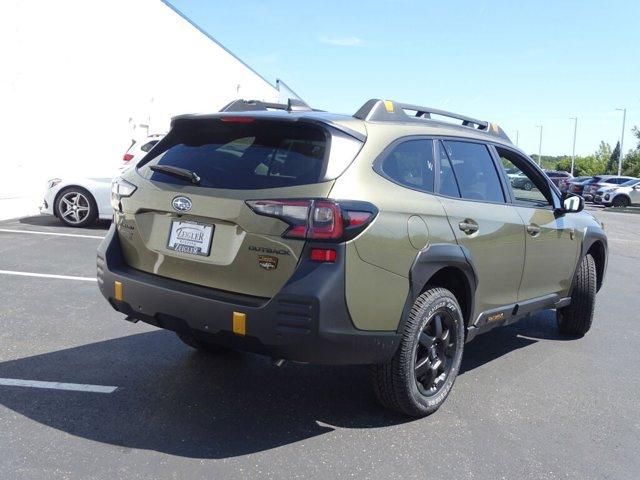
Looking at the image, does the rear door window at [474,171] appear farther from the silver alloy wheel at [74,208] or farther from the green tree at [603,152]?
the green tree at [603,152]

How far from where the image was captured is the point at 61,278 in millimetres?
7023

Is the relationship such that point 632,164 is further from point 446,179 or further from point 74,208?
point 446,179

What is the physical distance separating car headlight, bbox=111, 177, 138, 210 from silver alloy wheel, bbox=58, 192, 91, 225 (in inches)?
297

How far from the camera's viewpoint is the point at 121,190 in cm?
390

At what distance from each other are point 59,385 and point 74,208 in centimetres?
767

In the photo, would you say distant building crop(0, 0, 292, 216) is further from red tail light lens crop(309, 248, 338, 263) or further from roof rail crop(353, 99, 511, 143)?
red tail light lens crop(309, 248, 338, 263)

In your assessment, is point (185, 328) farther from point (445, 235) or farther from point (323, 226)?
point (445, 235)

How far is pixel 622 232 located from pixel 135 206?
55.1 ft

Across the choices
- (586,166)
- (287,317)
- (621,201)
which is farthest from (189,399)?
(586,166)

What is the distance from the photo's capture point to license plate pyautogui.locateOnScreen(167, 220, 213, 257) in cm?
341

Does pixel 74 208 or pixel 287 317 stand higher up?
pixel 287 317

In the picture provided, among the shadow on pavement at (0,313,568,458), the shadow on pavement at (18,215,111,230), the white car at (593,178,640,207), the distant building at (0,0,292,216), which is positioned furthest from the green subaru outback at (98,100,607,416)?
the white car at (593,178,640,207)

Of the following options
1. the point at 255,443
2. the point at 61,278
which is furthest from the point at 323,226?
the point at 61,278

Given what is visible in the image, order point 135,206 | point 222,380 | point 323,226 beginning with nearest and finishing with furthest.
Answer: point 323,226, point 135,206, point 222,380
